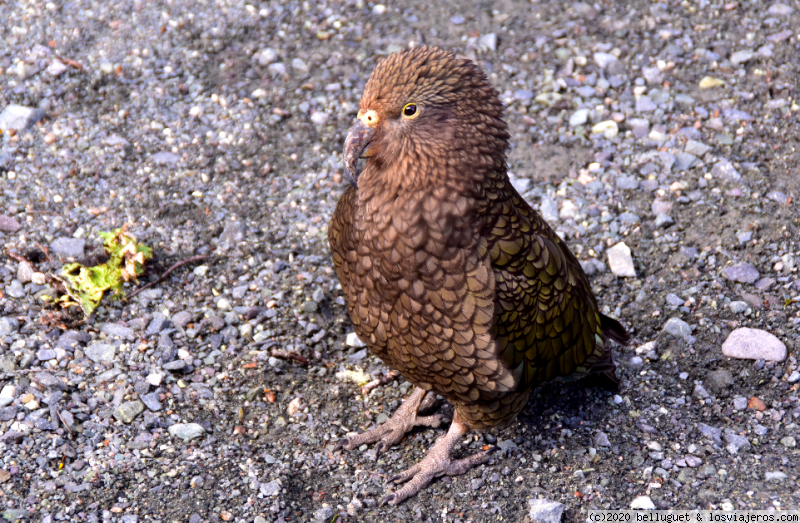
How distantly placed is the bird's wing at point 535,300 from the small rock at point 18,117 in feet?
12.8

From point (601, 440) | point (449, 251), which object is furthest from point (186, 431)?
point (601, 440)

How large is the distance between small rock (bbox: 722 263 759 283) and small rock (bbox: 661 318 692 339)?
53 cm

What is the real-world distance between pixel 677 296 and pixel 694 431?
1002 millimetres

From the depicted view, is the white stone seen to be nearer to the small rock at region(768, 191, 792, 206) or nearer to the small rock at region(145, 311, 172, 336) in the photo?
the small rock at region(145, 311, 172, 336)

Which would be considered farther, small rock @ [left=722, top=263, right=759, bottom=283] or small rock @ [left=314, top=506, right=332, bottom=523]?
small rock @ [left=722, top=263, right=759, bottom=283]

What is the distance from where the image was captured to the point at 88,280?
4.32 metres

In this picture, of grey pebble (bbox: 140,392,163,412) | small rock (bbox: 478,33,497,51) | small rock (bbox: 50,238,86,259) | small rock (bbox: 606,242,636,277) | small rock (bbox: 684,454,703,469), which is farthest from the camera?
small rock (bbox: 478,33,497,51)

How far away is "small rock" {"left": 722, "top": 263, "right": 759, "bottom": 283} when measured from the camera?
4699 millimetres

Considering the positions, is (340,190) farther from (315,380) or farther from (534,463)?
(534,463)

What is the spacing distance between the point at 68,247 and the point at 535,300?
302 cm

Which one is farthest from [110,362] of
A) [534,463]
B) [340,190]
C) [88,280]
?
[534,463]

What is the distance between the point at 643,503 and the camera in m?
3.60

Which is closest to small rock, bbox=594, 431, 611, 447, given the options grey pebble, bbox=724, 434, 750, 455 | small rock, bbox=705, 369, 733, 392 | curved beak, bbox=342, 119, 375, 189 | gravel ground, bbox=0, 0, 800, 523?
gravel ground, bbox=0, 0, 800, 523

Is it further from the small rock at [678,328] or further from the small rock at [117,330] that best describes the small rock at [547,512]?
the small rock at [117,330]
